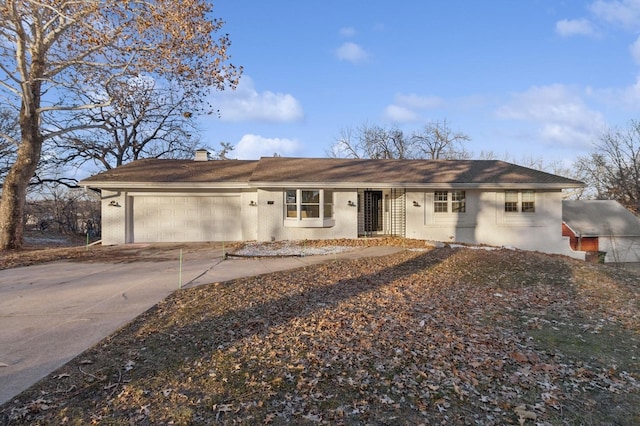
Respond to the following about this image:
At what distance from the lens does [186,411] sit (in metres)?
2.88

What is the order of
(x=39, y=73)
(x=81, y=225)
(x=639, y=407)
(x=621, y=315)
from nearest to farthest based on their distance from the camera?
(x=639, y=407), (x=621, y=315), (x=39, y=73), (x=81, y=225)

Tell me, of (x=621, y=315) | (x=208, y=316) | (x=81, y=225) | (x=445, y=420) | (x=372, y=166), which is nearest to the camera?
(x=445, y=420)

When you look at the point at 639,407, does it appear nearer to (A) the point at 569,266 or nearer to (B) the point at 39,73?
(A) the point at 569,266

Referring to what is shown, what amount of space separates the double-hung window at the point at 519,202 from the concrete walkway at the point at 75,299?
7.78 meters

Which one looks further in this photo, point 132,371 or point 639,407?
point 132,371

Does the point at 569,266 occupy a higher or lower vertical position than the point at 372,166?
lower

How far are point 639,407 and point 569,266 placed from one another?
286 inches

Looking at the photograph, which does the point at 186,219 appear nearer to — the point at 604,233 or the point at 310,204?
the point at 310,204

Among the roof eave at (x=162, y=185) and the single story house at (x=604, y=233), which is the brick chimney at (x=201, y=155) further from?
the single story house at (x=604, y=233)

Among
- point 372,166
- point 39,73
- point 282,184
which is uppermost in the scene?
point 39,73

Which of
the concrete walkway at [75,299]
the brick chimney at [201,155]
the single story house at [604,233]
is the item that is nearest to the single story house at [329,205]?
the brick chimney at [201,155]

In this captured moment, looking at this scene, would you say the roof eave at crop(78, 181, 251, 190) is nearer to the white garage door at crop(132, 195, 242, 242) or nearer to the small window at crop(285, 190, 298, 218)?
the white garage door at crop(132, 195, 242, 242)

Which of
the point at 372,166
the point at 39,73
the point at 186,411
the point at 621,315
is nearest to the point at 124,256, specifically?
the point at 39,73

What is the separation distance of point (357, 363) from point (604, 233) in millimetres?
25691
